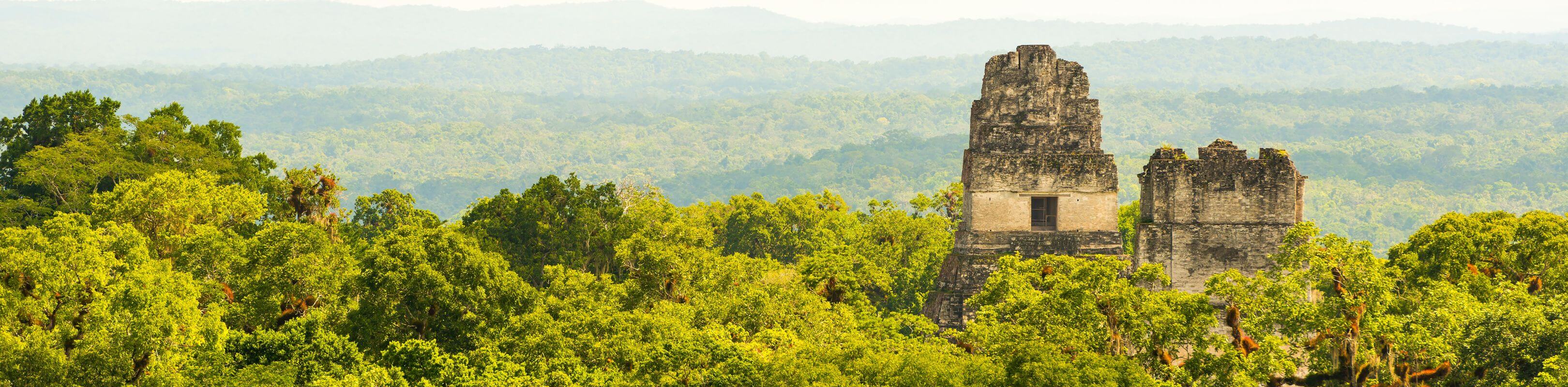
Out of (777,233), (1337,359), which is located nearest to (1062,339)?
(1337,359)

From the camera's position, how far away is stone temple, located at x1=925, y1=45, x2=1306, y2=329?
113ft

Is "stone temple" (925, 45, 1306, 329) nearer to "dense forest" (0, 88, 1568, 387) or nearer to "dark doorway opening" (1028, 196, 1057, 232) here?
"dark doorway opening" (1028, 196, 1057, 232)

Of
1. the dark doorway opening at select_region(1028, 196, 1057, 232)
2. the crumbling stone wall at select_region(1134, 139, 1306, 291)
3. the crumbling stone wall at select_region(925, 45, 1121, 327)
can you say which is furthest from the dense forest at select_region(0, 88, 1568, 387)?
the dark doorway opening at select_region(1028, 196, 1057, 232)

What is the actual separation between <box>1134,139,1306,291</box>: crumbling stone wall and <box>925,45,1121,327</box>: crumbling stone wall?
1.46 m

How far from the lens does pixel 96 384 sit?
27.1 metres

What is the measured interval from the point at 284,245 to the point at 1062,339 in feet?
50.0

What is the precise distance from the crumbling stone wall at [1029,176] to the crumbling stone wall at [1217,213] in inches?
57.4

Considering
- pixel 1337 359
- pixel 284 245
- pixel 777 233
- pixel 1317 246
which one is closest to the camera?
pixel 1337 359

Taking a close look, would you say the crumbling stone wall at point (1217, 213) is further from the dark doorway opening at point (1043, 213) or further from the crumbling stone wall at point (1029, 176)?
the dark doorway opening at point (1043, 213)

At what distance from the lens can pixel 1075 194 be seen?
118ft

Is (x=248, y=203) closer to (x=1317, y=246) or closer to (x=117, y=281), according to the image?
(x=117, y=281)

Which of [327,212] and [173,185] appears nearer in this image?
[173,185]

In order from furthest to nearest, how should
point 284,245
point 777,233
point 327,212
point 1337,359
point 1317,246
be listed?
point 777,233 < point 327,212 < point 284,245 < point 1317,246 < point 1337,359

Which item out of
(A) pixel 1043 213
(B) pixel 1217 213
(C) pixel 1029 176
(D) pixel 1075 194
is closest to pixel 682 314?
(C) pixel 1029 176
